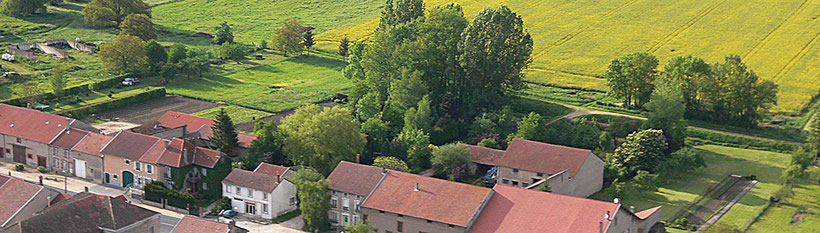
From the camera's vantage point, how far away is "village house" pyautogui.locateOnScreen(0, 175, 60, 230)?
7338cm

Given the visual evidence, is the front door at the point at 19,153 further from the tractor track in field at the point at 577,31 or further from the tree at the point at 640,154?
the tractor track in field at the point at 577,31

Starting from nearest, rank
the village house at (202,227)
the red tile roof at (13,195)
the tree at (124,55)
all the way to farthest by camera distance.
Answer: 1. the village house at (202,227)
2. the red tile roof at (13,195)
3. the tree at (124,55)

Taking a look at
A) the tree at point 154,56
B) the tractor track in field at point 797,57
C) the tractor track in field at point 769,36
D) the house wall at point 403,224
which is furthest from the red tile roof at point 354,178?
the tractor track in field at point 769,36

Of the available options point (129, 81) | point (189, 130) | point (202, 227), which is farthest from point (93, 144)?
point (129, 81)

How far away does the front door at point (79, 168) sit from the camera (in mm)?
A: 93938

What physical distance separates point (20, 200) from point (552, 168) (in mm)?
42997

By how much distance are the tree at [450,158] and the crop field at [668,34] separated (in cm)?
3764

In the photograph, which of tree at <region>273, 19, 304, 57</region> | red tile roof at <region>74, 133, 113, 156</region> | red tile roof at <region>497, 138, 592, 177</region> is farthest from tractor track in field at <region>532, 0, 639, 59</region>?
red tile roof at <region>74, 133, 113, 156</region>

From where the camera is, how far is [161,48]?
445 ft

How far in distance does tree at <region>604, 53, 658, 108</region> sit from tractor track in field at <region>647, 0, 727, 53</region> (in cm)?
2572

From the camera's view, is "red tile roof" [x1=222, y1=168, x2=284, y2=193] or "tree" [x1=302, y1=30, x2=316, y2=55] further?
"tree" [x1=302, y1=30, x2=316, y2=55]

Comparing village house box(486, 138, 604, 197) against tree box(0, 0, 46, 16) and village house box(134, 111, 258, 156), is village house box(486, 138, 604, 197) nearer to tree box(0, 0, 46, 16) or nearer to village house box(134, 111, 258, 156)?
village house box(134, 111, 258, 156)

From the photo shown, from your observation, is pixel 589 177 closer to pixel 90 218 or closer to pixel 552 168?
pixel 552 168

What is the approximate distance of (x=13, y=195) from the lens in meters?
75.4
